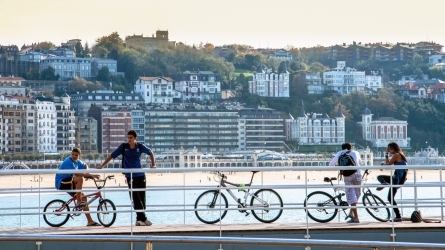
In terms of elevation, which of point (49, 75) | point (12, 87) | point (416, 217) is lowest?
point (416, 217)

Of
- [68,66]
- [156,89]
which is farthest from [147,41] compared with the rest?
[156,89]

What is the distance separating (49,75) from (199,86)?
1635 centimetres

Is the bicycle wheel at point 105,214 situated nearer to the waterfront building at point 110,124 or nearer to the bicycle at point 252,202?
the bicycle at point 252,202

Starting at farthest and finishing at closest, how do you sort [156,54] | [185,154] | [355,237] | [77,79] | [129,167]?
[156,54]
[77,79]
[185,154]
[129,167]
[355,237]

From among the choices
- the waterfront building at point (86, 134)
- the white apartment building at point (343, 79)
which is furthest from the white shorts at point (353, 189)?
the white apartment building at point (343, 79)

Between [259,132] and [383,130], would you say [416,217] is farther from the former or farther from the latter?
[383,130]

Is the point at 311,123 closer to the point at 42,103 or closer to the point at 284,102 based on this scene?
the point at 284,102

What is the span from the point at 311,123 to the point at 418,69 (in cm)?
3164

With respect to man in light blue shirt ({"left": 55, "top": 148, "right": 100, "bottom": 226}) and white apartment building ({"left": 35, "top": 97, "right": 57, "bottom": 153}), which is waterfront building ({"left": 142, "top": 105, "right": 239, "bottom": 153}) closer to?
white apartment building ({"left": 35, "top": 97, "right": 57, "bottom": 153})

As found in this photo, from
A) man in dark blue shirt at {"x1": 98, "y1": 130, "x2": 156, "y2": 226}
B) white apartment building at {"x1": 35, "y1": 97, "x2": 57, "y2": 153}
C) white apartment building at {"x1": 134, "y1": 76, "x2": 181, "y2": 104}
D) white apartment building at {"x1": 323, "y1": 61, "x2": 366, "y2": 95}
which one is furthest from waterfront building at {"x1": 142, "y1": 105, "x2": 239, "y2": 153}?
man in dark blue shirt at {"x1": 98, "y1": 130, "x2": 156, "y2": 226}

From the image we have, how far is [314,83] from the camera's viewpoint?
144 m

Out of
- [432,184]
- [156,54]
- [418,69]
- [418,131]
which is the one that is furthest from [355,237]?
[418,69]

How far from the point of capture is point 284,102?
13662 centimetres

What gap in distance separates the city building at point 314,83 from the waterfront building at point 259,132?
1785 cm
